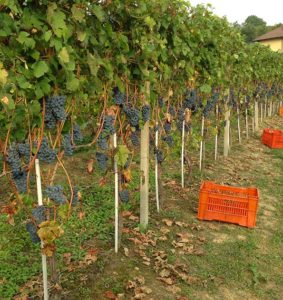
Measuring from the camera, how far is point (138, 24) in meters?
3.98

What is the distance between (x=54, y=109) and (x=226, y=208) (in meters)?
3.60

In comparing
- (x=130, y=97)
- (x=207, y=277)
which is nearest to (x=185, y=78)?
(x=130, y=97)

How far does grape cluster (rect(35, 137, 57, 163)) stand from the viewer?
3.06 meters

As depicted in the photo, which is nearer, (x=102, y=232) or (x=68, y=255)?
(x=68, y=255)

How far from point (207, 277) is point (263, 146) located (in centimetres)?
776

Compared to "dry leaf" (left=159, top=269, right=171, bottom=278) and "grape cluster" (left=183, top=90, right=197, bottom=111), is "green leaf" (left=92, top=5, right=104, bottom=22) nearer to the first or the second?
"dry leaf" (left=159, top=269, right=171, bottom=278)

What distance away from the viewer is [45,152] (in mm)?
3070

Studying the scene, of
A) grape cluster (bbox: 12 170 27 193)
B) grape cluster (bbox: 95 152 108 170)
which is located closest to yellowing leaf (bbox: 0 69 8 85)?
grape cluster (bbox: 12 170 27 193)

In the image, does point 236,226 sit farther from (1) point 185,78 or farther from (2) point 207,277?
(1) point 185,78

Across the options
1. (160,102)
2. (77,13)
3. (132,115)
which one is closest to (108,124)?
(132,115)

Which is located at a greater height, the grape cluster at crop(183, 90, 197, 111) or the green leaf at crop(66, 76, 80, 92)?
the green leaf at crop(66, 76, 80, 92)

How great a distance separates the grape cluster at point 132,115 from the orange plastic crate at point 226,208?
181 cm

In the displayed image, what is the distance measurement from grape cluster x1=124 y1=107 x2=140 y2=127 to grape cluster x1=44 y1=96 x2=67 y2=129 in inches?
56.5

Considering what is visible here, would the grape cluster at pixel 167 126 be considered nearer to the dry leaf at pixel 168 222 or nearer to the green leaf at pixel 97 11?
the dry leaf at pixel 168 222
